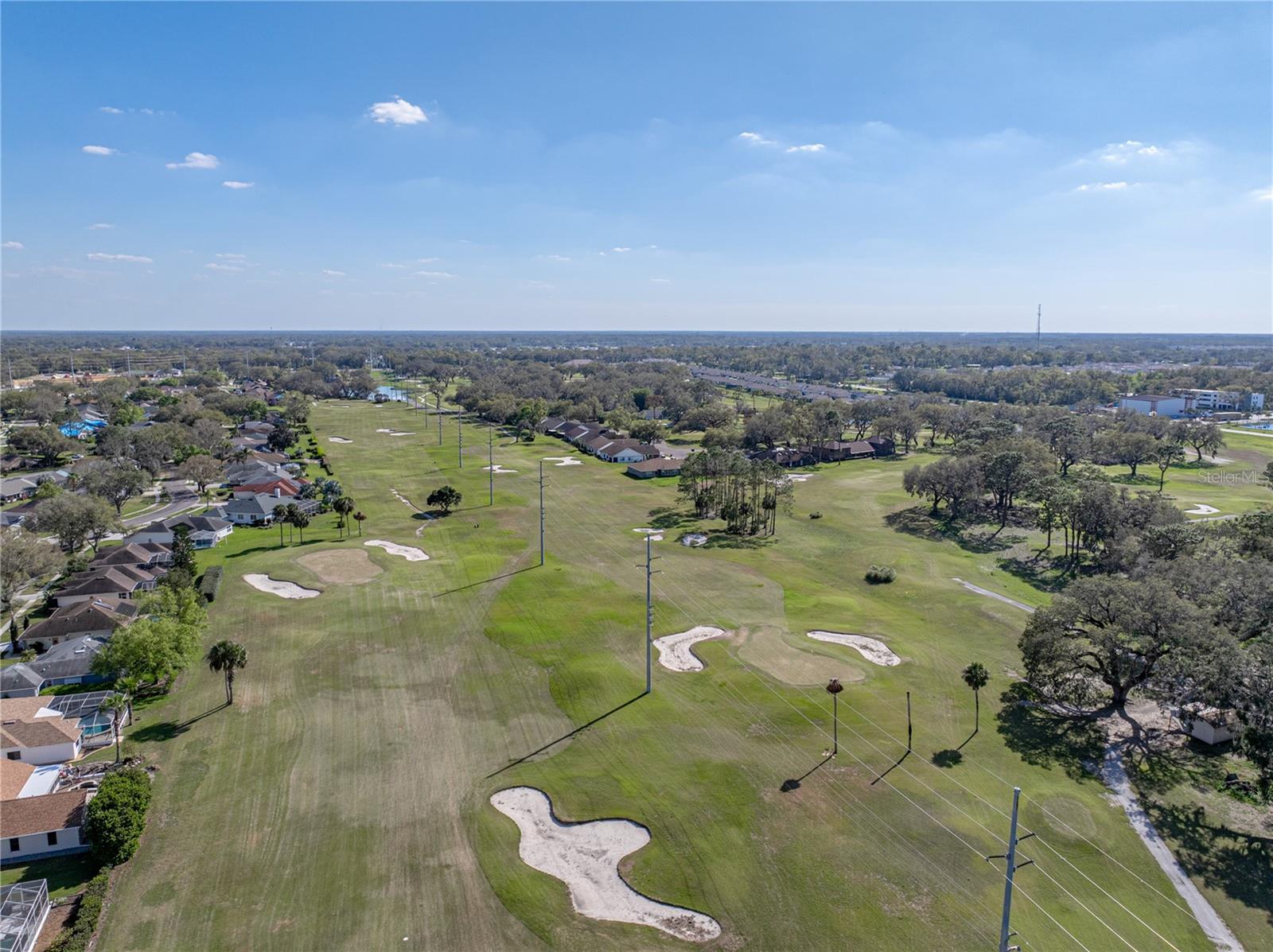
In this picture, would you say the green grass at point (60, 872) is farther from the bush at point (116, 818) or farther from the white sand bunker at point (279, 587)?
the white sand bunker at point (279, 587)

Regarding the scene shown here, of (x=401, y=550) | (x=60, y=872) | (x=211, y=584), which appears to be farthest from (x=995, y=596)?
(x=211, y=584)

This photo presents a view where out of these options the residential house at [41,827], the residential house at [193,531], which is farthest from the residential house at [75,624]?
the residential house at [41,827]

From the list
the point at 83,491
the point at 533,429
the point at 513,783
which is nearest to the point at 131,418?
the point at 83,491

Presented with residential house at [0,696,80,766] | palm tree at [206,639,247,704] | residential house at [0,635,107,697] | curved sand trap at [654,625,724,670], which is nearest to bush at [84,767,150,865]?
residential house at [0,696,80,766]

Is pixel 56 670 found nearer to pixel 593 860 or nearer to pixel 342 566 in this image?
pixel 342 566

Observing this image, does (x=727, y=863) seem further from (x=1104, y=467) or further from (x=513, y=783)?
(x=1104, y=467)

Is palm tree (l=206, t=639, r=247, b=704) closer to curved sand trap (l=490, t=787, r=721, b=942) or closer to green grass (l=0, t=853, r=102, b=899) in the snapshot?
green grass (l=0, t=853, r=102, b=899)
